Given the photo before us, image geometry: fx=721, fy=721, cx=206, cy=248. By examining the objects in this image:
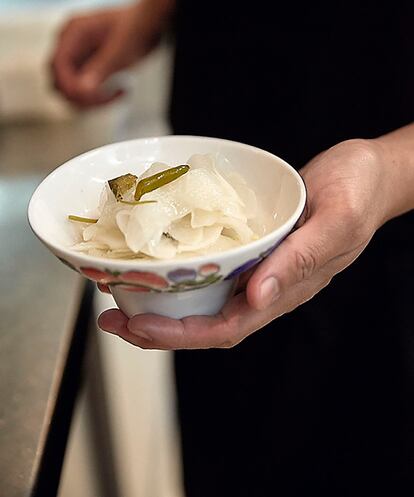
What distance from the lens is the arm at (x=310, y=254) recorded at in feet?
1.73

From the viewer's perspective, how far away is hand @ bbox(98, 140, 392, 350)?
525mm

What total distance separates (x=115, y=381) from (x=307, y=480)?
52 centimetres

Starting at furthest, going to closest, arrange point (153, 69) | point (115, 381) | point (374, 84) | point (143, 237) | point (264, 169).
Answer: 1. point (153, 69)
2. point (115, 381)
3. point (374, 84)
4. point (264, 169)
5. point (143, 237)

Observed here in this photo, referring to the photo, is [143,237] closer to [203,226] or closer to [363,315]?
[203,226]

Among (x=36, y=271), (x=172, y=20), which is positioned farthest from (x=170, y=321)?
(x=172, y=20)

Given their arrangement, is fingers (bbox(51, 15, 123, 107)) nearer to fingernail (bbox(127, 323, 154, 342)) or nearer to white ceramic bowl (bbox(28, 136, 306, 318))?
white ceramic bowl (bbox(28, 136, 306, 318))

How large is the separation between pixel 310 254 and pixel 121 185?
16cm

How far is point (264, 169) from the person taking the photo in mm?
627

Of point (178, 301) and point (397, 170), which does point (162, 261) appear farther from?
point (397, 170)

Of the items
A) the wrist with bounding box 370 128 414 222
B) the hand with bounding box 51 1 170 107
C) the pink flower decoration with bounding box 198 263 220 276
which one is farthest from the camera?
the hand with bounding box 51 1 170 107

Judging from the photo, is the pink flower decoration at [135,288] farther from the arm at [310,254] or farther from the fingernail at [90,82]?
the fingernail at [90,82]

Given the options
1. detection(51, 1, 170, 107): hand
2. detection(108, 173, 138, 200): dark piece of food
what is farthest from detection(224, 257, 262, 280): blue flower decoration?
detection(51, 1, 170, 107): hand

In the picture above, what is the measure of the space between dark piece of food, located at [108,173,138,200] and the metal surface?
24cm

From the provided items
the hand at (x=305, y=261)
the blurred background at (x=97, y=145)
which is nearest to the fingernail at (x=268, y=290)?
the hand at (x=305, y=261)
